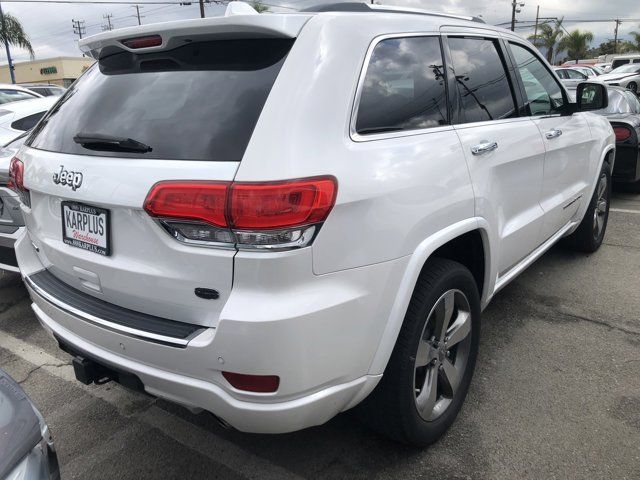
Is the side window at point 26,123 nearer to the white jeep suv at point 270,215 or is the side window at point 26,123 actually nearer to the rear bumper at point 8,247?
the rear bumper at point 8,247

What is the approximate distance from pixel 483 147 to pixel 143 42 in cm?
159

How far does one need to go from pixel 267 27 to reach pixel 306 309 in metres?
0.99

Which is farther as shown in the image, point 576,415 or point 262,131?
point 576,415

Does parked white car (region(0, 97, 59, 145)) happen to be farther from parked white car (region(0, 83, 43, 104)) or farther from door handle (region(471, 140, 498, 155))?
door handle (region(471, 140, 498, 155))

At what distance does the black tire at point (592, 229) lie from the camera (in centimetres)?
467

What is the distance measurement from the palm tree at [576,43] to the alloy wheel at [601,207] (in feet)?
190

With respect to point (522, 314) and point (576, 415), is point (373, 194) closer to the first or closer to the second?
point (576, 415)

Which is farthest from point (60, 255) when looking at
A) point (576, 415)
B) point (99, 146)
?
point (576, 415)

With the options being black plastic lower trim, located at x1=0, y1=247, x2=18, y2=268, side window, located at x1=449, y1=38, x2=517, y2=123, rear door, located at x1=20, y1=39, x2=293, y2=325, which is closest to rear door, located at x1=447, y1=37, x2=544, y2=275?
side window, located at x1=449, y1=38, x2=517, y2=123

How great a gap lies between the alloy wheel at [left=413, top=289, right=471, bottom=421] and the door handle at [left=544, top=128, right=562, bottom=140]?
143cm

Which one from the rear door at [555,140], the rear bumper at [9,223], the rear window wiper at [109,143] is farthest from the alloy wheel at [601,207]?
the rear bumper at [9,223]

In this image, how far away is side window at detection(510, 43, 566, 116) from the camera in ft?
Result: 11.1

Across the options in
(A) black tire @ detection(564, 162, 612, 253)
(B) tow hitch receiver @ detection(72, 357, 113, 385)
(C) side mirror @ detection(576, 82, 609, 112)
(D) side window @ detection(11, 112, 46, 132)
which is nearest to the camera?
(B) tow hitch receiver @ detection(72, 357, 113, 385)

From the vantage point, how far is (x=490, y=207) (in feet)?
8.69
